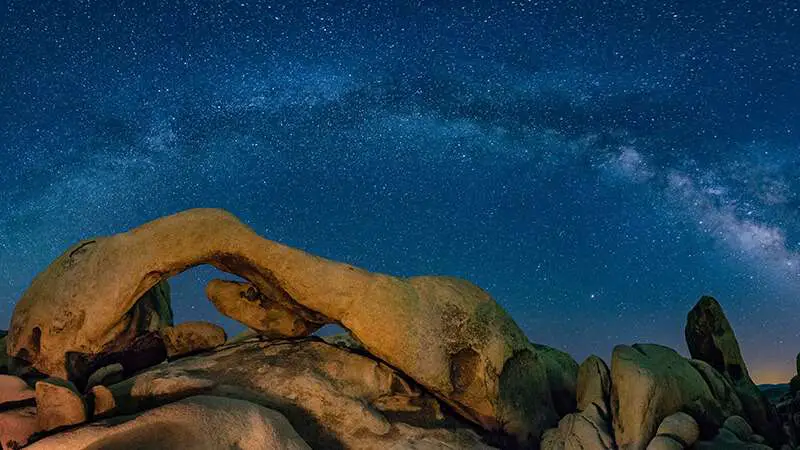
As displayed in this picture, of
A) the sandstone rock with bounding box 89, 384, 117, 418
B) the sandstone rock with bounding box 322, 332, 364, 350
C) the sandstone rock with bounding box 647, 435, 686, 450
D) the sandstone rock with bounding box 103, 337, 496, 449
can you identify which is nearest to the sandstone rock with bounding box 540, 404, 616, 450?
the sandstone rock with bounding box 647, 435, 686, 450

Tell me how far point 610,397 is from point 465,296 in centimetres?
398

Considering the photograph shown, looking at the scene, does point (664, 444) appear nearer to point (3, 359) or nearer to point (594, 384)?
point (594, 384)

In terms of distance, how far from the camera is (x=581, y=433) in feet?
41.8

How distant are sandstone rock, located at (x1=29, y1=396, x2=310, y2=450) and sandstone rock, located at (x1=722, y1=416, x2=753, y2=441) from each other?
937cm

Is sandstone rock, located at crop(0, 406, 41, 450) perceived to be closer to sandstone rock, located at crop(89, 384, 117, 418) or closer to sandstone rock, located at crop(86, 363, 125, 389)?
sandstone rock, located at crop(89, 384, 117, 418)

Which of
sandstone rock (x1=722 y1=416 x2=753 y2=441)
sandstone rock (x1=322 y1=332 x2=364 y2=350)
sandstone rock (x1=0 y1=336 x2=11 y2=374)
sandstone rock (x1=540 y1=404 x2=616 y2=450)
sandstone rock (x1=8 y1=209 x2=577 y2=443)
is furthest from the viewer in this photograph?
sandstone rock (x1=322 y1=332 x2=364 y2=350)

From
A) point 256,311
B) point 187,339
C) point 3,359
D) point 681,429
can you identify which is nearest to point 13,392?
point 3,359

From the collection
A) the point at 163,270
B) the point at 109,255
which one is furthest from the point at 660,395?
the point at 109,255

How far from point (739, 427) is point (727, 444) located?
1.17m

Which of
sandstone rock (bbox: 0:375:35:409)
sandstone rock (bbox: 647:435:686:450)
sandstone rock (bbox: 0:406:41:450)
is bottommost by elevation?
sandstone rock (bbox: 0:406:41:450)

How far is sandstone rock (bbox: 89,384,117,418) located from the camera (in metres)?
10.1

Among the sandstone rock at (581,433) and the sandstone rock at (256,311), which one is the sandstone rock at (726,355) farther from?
the sandstone rock at (256,311)

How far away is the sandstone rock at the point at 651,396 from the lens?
41.3ft

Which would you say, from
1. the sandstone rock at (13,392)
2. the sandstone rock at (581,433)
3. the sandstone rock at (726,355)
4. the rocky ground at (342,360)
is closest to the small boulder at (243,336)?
the rocky ground at (342,360)
